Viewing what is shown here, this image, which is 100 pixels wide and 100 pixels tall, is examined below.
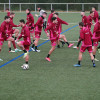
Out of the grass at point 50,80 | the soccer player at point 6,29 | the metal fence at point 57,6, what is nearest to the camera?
the grass at point 50,80

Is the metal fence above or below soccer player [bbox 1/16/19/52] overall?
above

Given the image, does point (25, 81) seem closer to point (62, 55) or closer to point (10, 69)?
point (10, 69)

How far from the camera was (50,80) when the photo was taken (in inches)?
413

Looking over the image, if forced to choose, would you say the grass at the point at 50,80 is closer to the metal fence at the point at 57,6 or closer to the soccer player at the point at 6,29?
the soccer player at the point at 6,29

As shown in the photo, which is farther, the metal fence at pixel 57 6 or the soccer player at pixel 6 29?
the metal fence at pixel 57 6

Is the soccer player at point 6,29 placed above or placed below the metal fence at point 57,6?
below

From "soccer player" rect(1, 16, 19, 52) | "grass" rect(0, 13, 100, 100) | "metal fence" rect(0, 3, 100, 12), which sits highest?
"metal fence" rect(0, 3, 100, 12)

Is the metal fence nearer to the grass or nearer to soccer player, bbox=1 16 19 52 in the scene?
soccer player, bbox=1 16 19 52

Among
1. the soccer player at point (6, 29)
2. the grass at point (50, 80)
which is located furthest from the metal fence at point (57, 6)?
the grass at point (50, 80)

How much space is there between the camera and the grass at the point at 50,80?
8.95 meters

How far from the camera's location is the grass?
29.3 ft

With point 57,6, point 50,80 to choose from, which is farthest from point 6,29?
point 57,6

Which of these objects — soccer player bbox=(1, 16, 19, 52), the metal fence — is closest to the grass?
soccer player bbox=(1, 16, 19, 52)

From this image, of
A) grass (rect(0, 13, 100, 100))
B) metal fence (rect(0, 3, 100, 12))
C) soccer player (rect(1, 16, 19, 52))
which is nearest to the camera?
grass (rect(0, 13, 100, 100))
